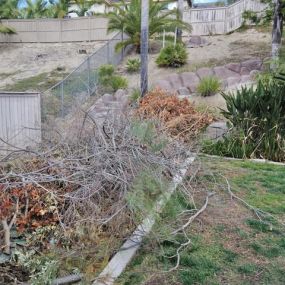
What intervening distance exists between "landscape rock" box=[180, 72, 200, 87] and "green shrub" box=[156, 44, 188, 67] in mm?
2023

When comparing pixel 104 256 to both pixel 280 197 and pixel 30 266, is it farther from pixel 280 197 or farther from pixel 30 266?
pixel 280 197

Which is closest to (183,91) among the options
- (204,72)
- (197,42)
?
(204,72)

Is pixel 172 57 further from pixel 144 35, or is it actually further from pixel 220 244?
pixel 220 244

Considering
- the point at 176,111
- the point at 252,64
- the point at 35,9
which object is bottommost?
the point at 176,111

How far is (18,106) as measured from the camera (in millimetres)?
11484

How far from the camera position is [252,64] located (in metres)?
16.5

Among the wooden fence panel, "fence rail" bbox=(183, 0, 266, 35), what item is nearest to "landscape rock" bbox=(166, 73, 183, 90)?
the wooden fence panel

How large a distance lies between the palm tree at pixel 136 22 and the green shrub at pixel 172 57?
222 centimetres

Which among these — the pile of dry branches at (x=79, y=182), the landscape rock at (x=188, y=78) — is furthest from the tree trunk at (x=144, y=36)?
the pile of dry branches at (x=79, y=182)

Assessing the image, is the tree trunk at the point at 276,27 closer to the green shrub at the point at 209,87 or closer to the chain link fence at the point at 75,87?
the green shrub at the point at 209,87

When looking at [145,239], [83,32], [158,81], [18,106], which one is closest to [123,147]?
[145,239]

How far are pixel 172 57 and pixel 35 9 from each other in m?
17.0

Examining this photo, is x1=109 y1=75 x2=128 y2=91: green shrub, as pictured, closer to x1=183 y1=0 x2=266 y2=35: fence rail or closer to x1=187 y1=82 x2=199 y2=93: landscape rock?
x1=187 y1=82 x2=199 y2=93: landscape rock

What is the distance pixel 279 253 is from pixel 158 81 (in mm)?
12276
